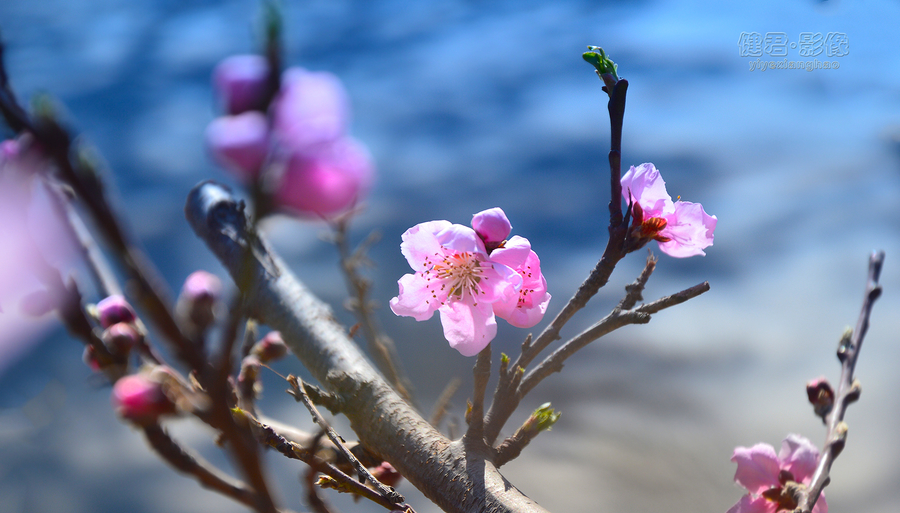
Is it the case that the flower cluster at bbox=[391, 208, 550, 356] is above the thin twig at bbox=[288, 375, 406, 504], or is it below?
above

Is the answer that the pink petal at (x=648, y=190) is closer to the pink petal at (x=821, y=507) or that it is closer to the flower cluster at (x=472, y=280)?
the flower cluster at (x=472, y=280)

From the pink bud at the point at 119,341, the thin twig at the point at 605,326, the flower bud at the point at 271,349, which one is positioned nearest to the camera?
the pink bud at the point at 119,341

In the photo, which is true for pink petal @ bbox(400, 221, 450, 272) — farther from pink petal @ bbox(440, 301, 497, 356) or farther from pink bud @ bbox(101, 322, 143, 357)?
pink bud @ bbox(101, 322, 143, 357)

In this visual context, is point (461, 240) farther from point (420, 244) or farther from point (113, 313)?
point (113, 313)

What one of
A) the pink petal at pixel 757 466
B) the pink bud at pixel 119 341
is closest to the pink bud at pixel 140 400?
the pink bud at pixel 119 341

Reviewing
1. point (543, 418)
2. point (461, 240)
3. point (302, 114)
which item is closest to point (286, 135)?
point (302, 114)

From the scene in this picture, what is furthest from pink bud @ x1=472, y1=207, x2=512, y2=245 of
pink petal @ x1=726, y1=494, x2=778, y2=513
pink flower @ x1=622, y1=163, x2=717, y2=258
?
pink petal @ x1=726, y1=494, x2=778, y2=513
